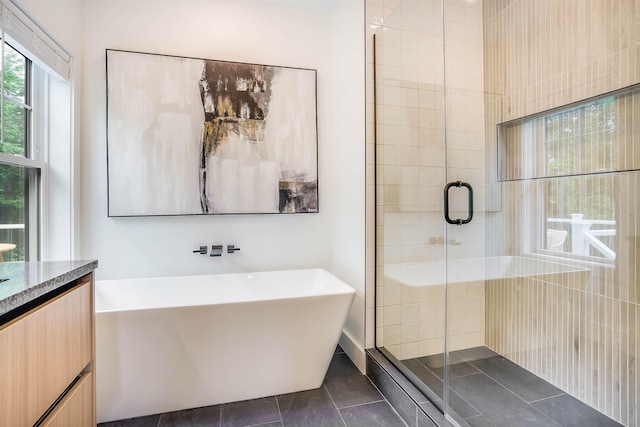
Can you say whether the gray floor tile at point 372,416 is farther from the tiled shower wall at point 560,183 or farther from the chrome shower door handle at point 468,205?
the chrome shower door handle at point 468,205

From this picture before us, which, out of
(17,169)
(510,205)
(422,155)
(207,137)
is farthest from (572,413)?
(17,169)

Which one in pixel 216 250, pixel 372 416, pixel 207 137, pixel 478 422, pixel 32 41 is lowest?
pixel 372 416

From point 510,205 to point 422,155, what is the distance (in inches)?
23.3

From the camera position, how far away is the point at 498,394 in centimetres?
165

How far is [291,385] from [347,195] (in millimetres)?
1364

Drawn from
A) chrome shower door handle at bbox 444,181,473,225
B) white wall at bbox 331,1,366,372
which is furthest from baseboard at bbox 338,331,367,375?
chrome shower door handle at bbox 444,181,473,225

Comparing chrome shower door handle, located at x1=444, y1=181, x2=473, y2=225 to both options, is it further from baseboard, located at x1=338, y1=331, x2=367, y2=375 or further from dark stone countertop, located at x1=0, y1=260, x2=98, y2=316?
dark stone countertop, located at x1=0, y1=260, x2=98, y2=316

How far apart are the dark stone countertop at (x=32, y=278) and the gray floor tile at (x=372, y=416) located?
1.45 m

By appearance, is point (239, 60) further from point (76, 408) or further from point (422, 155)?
point (76, 408)

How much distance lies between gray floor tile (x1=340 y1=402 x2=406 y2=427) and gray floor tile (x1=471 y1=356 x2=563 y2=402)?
21.7 inches

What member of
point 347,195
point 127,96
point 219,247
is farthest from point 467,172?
point 127,96

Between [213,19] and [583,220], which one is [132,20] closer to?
[213,19]

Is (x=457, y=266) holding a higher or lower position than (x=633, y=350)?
higher

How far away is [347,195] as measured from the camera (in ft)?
8.13
